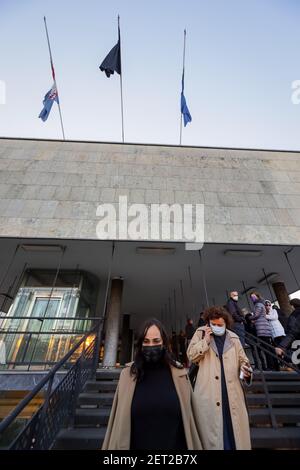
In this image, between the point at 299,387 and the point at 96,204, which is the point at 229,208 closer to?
the point at 96,204

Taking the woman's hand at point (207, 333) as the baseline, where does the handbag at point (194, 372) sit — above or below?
below

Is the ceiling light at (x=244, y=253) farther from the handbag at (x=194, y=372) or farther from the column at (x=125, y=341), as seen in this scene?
the column at (x=125, y=341)

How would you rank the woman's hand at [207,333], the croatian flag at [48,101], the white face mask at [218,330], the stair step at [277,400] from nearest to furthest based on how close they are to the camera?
the woman's hand at [207,333] → the white face mask at [218,330] → the stair step at [277,400] → the croatian flag at [48,101]

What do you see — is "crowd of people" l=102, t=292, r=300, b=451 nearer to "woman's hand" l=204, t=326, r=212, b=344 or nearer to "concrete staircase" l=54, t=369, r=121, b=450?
"woman's hand" l=204, t=326, r=212, b=344

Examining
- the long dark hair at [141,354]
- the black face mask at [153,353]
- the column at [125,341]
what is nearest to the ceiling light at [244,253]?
the long dark hair at [141,354]

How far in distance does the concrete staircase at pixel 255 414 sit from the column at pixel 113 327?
3899 mm

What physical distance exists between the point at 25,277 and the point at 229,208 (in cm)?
814

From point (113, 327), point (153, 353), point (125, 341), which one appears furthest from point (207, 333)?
point (125, 341)

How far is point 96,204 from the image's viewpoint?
23.4ft

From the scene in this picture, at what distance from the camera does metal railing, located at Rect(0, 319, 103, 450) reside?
204cm

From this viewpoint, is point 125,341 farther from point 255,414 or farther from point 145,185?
point 255,414

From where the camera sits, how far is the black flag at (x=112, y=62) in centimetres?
855

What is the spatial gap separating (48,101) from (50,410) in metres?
10.7

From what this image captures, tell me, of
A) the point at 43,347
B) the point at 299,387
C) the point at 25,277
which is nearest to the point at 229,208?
the point at 299,387
